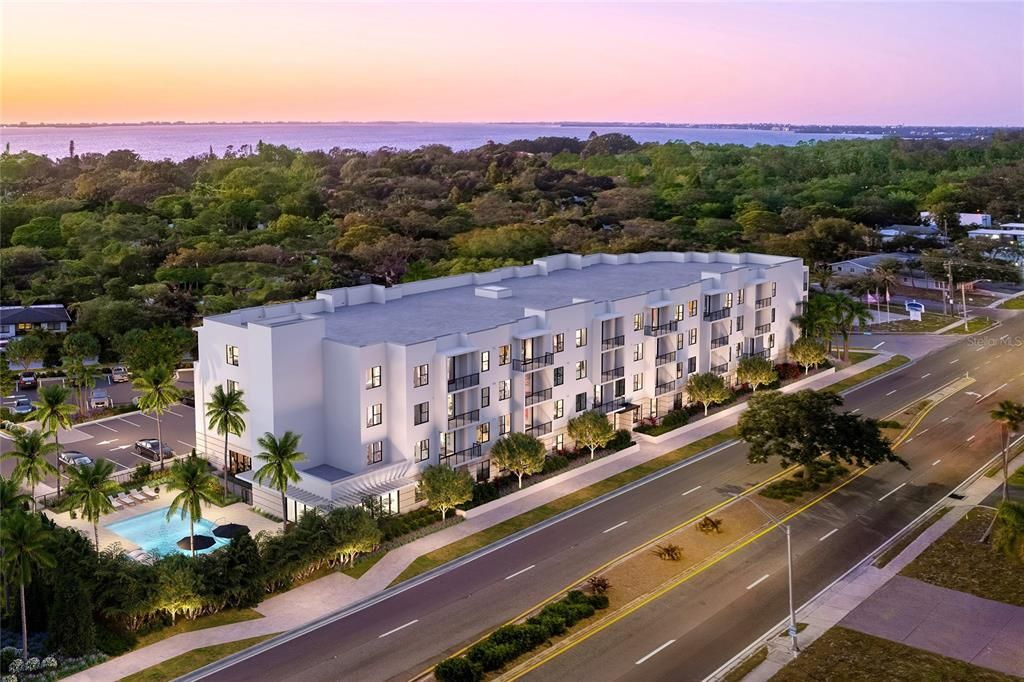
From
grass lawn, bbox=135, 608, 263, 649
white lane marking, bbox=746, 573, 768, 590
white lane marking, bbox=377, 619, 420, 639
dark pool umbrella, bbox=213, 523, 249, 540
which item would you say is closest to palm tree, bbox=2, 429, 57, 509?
dark pool umbrella, bbox=213, 523, 249, 540

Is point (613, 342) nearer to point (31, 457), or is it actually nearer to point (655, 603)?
point (655, 603)

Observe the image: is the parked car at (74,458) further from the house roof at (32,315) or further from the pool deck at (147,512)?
the house roof at (32,315)

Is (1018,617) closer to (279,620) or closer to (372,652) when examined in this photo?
(372,652)

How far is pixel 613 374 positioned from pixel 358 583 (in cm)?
2698

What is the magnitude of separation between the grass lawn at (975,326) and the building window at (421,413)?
73501 mm

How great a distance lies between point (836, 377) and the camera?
82.3 m

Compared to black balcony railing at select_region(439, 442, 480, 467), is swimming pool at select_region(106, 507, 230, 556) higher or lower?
lower

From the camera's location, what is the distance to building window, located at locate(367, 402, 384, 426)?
51719 mm

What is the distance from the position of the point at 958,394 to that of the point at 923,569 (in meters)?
37.6

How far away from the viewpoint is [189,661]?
3700cm

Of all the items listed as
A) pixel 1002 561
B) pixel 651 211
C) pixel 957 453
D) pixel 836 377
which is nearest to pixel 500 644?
pixel 1002 561

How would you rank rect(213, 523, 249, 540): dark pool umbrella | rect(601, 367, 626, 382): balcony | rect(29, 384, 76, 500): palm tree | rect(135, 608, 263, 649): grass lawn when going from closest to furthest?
rect(135, 608, 263, 649): grass lawn → rect(213, 523, 249, 540): dark pool umbrella → rect(29, 384, 76, 500): palm tree → rect(601, 367, 626, 382): balcony

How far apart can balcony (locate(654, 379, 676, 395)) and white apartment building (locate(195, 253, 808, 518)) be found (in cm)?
10

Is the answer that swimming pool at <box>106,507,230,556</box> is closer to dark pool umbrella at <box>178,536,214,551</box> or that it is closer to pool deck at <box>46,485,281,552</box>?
dark pool umbrella at <box>178,536,214,551</box>
